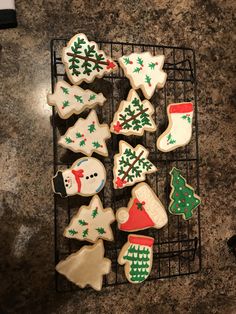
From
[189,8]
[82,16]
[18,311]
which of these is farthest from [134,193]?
[189,8]

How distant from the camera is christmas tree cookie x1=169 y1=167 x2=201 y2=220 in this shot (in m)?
1.32

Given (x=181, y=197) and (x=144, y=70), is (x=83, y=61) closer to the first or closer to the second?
(x=144, y=70)

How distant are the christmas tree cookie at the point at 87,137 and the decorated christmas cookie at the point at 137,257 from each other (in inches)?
13.1

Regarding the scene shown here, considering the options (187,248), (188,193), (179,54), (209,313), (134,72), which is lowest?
(209,313)

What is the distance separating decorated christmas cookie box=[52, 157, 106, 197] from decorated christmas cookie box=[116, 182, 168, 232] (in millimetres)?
129

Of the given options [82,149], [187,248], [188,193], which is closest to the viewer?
[82,149]

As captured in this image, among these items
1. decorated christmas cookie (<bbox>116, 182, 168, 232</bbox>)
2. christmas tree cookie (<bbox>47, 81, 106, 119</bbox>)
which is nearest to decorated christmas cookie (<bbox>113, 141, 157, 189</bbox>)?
decorated christmas cookie (<bbox>116, 182, 168, 232</bbox>)

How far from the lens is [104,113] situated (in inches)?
53.5

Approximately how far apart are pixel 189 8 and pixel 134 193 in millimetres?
811

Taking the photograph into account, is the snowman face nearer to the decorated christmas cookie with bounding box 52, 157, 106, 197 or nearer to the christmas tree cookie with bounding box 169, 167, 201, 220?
the decorated christmas cookie with bounding box 52, 157, 106, 197

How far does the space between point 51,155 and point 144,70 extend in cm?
45

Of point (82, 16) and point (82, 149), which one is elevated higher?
point (82, 16)

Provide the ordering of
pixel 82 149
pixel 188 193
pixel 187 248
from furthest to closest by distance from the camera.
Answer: pixel 187 248, pixel 188 193, pixel 82 149

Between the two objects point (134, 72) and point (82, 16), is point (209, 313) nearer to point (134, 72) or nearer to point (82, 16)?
point (134, 72)
